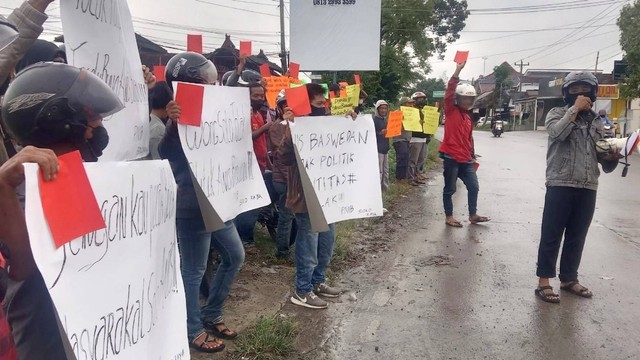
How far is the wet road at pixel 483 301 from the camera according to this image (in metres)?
3.84

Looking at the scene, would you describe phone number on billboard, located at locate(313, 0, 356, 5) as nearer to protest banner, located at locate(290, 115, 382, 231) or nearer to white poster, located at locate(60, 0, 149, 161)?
protest banner, located at locate(290, 115, 382, 231)

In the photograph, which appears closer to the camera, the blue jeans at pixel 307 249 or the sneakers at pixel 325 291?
the blue jeans at pixel 307 249

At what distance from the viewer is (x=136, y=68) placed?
120 inches

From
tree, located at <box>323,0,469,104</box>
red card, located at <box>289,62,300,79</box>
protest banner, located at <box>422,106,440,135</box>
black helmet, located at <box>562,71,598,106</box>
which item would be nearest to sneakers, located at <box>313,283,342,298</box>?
red card, located at <box>289,62,300,79</box>

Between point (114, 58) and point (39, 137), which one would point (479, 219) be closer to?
point (114, 58)

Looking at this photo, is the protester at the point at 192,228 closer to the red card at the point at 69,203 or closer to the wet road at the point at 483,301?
the wet road at the point at 483,301

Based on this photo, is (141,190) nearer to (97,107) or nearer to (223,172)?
(97,107)

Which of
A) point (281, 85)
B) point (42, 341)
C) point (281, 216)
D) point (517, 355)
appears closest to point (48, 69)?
point (42, 341)

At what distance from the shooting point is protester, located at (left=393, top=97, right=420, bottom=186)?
11242mm

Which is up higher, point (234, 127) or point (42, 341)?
point (234, 127)

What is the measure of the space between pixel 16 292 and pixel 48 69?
70 centimetres

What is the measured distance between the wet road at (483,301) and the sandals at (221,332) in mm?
681

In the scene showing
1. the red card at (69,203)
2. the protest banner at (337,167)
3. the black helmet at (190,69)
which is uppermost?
the black helmet at (190,69)

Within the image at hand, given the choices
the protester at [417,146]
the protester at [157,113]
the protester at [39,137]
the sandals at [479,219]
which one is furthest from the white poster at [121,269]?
the protester at [417,146]
